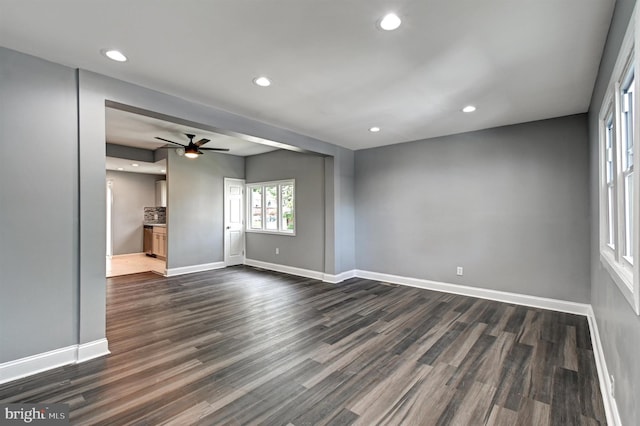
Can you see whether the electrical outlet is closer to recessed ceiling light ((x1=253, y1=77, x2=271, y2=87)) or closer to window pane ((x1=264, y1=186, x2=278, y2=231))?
recessed ceiling light ((x1=253, y1=77, x2=271, y2=87))

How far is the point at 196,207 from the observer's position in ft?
21.5

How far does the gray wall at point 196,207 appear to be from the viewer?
20.2 ft

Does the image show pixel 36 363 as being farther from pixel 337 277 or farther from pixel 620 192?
pixel 620 192

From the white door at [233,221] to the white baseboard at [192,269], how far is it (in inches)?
9.6

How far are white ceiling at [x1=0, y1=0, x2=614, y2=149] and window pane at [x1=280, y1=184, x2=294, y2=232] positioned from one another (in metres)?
3.10

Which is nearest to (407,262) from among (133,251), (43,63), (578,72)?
(578,72)

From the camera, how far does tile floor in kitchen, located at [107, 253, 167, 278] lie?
651 cm

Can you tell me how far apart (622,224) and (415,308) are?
8.55 feet

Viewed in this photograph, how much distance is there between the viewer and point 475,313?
12.8 ft

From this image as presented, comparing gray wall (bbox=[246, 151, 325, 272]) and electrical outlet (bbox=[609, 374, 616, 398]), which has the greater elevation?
gray wall (bbox=[246, 151, 325, 272])

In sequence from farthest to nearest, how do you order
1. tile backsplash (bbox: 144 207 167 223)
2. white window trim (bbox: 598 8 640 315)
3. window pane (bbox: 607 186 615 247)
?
1. tile backsplash (bbox: 144 207 167 223)
2. window pane (bbox: 607 186 615 247)
3. white window trim (bbox: 598 8 640 315)

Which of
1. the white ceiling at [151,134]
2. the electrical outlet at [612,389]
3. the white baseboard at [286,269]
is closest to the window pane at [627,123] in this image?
the electrical outlet at [612,389]

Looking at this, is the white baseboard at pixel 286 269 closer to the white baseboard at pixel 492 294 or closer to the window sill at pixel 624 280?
the white baseboard at pixel 492 294

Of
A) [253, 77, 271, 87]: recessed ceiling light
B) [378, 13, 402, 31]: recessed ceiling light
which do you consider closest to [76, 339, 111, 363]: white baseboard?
[253, 77, 271, 87]: recessed ceiling light
